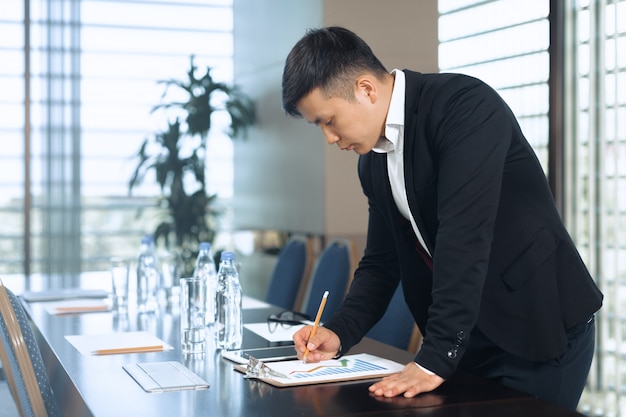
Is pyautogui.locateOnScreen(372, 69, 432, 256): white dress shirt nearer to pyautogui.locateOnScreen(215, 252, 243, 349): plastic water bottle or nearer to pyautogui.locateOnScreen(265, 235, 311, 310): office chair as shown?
pyautogui.locateOnScreen(215, 252, 243, 349): plastic water bottle

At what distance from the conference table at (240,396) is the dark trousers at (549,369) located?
0.30ft

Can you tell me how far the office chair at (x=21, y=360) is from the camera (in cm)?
200

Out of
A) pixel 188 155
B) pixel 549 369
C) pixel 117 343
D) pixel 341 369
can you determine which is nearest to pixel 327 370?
pixel 341 369

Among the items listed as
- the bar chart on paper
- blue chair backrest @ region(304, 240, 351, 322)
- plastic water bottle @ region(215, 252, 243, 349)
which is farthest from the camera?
blue chair backrest @ region(304, 240, 351, 322)

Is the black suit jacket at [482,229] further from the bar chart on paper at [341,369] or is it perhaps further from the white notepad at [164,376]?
the white notepad at [164,376]

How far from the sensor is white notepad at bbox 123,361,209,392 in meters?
1.91

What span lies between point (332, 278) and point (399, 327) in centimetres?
91

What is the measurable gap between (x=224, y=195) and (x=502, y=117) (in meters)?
5.63

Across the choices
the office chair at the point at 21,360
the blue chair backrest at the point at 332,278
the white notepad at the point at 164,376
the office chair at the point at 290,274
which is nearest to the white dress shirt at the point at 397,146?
the white notepad at the point at 164,376

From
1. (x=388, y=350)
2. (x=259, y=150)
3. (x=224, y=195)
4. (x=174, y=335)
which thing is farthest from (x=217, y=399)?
(x=224, y=195)

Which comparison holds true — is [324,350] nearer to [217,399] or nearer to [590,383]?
[217,399]

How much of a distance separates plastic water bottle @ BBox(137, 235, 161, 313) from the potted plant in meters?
2.90

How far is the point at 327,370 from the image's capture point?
2.05 metres

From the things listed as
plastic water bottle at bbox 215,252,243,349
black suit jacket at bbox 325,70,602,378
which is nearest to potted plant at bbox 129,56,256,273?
plastic water bottle at bbox 215,252,243,349
